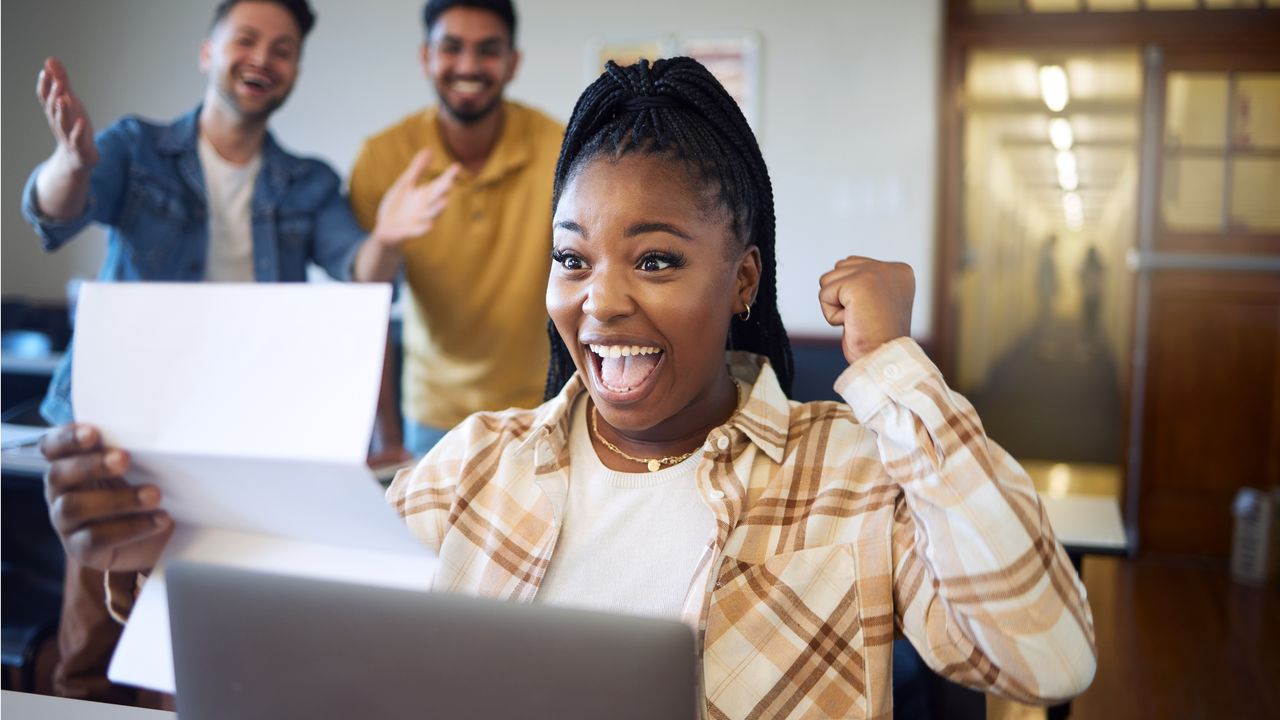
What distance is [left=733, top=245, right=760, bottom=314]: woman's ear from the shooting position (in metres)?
1.12

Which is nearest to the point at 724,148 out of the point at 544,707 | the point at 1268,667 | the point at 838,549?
the point at 838,549

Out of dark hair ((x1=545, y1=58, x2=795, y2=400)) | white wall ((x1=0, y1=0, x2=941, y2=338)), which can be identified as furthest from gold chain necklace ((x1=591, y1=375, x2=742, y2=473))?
white wall ((x1=0, y1=0, x2=941, y2=338))

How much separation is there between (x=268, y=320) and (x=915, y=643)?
1.98ft

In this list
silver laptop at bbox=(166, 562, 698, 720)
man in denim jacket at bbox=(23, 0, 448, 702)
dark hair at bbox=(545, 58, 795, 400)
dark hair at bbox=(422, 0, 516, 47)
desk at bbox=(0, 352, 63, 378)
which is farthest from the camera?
desk at bbox=(0, 352, 63, 378)

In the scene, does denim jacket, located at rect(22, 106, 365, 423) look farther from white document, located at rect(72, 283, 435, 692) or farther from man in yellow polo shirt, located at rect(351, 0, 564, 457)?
white document, located at rect(72, 283, 435, 692)

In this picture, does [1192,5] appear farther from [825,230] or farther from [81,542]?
[81,542]

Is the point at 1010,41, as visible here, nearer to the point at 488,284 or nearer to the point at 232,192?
the point at 488,284

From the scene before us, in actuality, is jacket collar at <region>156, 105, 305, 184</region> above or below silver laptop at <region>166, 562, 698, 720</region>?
above

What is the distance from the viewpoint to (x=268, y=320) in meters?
0.75

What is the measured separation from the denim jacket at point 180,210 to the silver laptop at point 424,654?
5.69 feet

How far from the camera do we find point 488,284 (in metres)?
2.47

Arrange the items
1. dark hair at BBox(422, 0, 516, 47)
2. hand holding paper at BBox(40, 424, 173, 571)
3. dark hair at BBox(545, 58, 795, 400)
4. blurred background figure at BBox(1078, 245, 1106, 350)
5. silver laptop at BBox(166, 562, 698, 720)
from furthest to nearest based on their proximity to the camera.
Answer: blurred background figure at BBox(1078, 245, 1106, 350)
dark hair at BBox(422, 0, 516, 47)
dark hair at BBox(545, 58, 795, 400)
hand holding paper at BBox(40, 424, 173, 571)
silver laptop at BBox(166, 562, 698, 720)

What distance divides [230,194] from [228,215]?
5 cm

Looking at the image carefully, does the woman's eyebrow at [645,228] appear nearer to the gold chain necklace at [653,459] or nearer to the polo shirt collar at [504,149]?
the gold chain necklace at [653,459]
